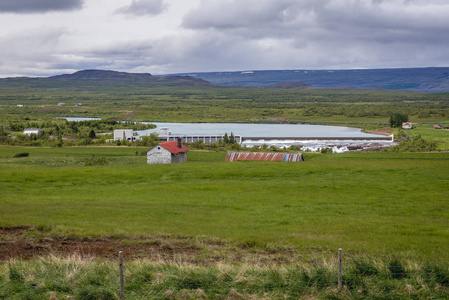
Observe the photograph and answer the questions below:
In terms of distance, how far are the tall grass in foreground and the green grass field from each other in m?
2.95

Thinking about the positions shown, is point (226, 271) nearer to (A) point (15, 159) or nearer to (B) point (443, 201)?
(B) point (443, 201)

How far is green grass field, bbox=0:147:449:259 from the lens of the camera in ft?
50.8

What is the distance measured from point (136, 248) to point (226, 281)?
4620 mm

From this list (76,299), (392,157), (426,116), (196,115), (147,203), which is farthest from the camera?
(196,115)

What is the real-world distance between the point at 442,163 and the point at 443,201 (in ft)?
64.3

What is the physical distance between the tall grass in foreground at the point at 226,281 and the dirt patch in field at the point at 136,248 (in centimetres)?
174

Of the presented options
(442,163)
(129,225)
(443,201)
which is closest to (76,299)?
(129,225)

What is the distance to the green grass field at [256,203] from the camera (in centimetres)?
1548

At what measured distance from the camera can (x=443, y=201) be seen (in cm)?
2417

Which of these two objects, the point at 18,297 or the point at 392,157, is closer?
the point at 18,297

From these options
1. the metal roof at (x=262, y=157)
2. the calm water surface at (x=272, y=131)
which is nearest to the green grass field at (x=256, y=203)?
the metal roof at (x=262, y=157)

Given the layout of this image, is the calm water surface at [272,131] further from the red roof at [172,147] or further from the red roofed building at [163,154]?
the red roofed building at [163,154]

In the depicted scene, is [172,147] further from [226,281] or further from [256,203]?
[226,281]

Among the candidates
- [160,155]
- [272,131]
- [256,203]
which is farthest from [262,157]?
[272,131]
